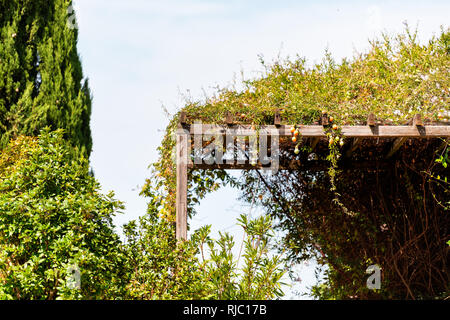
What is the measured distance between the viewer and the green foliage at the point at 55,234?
13.5 feet

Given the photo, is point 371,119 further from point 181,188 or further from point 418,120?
point 181,188

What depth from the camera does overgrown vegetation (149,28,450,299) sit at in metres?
4.97

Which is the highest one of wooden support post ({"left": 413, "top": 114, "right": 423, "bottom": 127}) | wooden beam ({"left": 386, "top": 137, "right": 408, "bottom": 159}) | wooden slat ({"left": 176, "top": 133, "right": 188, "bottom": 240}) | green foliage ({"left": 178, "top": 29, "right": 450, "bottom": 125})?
green foliage ({"left": 178, "top": 29, "right": 450, "bottom": 125})

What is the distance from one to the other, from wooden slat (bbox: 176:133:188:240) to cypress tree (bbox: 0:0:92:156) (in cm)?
414

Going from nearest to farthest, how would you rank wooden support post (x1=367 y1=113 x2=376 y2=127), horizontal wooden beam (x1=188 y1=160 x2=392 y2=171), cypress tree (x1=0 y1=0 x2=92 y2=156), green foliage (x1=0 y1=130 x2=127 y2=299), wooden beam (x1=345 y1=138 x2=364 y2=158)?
green foliage (x1=0 y1=130 x2=127 y2=299)
wooden support post (x1=367 y1=113 x2=376 y2=127)
wooden beam (x1=345 y1=138 x2=364 y2=158)
horizontal wooden beam (x1=188 y1=160 x2=392 y2=171)
cypress tree (x1=0 y1=0 x2=92 y2=156)

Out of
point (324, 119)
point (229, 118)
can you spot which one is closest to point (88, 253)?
point (229, 118)

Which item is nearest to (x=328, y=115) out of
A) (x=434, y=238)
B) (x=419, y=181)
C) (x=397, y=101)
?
(x=397, y=101)

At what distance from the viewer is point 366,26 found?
6.34 meters

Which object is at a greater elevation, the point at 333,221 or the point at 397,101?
the point at 397,101

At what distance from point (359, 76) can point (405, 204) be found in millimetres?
1857

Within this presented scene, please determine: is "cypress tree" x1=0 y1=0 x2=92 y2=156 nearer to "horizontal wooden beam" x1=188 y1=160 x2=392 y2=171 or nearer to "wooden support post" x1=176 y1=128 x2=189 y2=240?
"horizontal wooden beam" x1=188 y1=160 x2=392 y2=171

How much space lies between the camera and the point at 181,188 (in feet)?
16.7

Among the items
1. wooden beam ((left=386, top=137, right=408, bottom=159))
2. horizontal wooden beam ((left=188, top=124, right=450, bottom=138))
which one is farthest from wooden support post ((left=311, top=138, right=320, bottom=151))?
wooden beam ((left=386, top=137, right=408, bottom=159))
